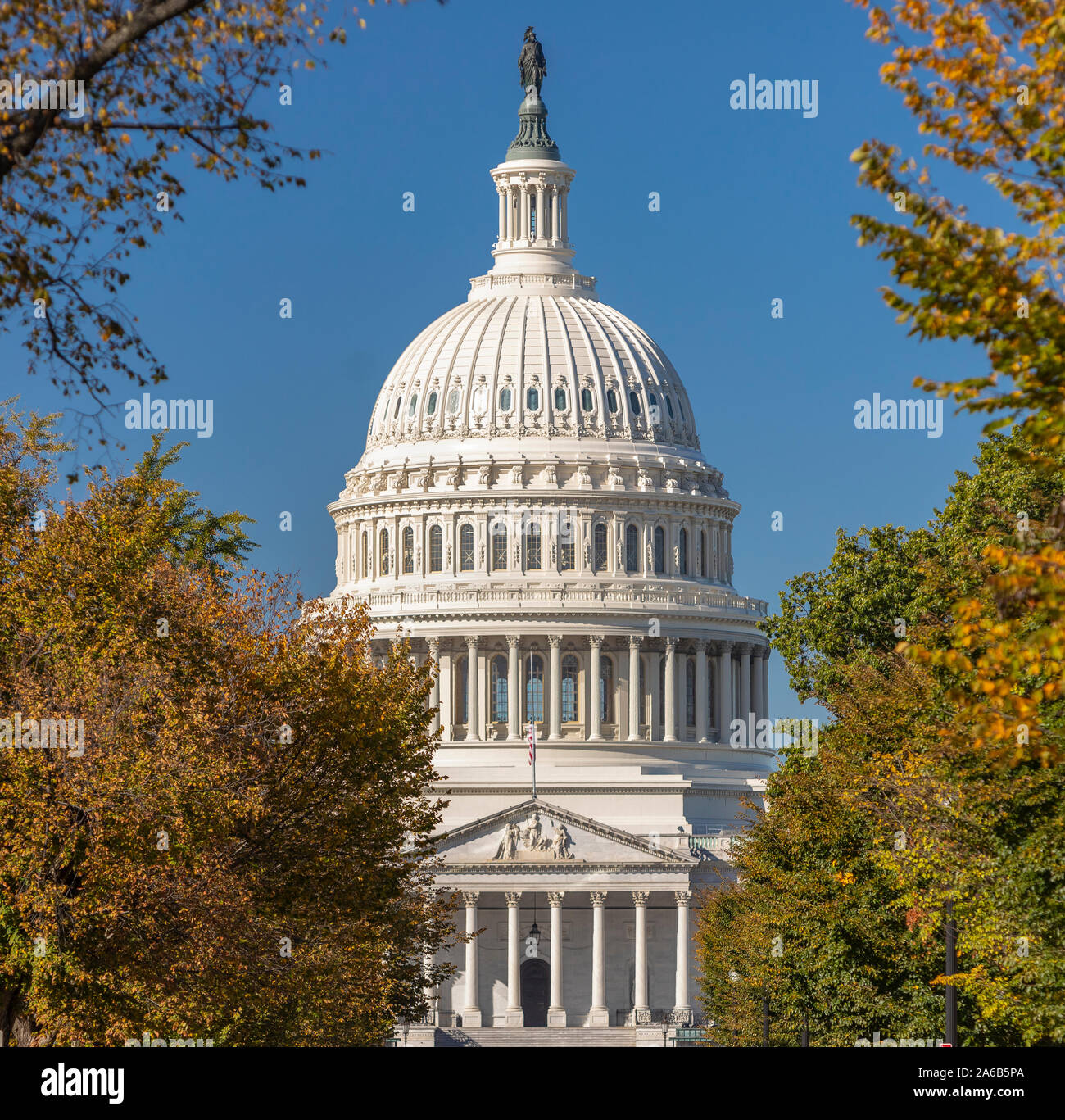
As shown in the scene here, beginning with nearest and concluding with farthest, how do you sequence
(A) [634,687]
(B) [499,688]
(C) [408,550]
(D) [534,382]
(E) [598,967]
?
(E) [598,967] < (A) [634,687] < (B) [499,688] < (C) [408,550] < (D) [534,382]

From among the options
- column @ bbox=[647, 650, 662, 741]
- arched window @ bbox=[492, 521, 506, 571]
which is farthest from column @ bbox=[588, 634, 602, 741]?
arched window @ bbox=[492, 521, 506, 571]

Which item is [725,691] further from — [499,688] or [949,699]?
[949,699]

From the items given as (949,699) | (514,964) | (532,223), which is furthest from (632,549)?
(949,699)

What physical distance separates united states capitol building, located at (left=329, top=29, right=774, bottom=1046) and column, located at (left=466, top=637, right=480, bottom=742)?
7.0 inches

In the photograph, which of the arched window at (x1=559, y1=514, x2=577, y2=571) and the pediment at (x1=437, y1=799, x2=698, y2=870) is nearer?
the pediment at (x1=437, y1=799, x2=698, y2=870)

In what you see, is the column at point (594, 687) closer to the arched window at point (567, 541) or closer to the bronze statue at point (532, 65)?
the arched window at point (567, 541)

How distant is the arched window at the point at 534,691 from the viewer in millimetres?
155625

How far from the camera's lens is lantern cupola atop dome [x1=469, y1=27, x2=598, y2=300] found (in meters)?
173

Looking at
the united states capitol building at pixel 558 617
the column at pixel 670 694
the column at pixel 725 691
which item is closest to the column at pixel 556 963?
the united states capitol building at pixel 558 617

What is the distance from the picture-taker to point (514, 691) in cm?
15400

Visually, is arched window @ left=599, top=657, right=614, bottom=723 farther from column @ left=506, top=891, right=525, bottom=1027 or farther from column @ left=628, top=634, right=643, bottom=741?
column @ left=506, top=891, right=525, bottom=1027

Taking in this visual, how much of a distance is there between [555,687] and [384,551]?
711 inches

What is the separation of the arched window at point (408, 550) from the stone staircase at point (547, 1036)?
39.5m
